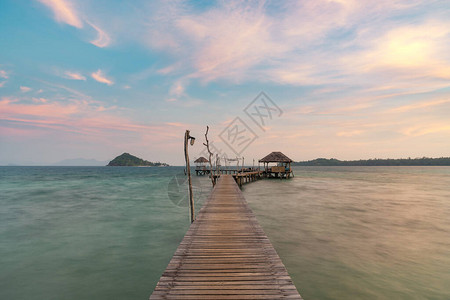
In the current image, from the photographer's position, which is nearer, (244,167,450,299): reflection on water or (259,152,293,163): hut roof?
(244,167,450,299): reflection on water

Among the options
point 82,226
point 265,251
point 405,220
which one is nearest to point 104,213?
point 82,226

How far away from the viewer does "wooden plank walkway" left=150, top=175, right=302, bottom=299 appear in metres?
3.48

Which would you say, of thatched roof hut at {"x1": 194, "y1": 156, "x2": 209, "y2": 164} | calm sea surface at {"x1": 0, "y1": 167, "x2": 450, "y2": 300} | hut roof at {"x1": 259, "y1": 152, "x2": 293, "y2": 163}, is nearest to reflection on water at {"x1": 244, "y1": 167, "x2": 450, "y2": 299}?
calm sea surface at {"x1": 0, "y1": 167, "x2": 450, "y2": 300}

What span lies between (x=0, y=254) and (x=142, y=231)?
545cm

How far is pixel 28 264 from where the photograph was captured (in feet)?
26.8

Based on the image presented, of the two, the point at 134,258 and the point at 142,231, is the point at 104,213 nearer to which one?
the point at 142,231

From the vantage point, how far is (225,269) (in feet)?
13.9

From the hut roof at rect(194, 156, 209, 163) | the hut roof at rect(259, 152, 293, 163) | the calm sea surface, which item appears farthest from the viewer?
the hut roof at rect(194, 156, 209, 163)

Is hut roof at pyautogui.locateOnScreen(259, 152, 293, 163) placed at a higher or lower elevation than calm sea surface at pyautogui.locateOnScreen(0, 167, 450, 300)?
higher

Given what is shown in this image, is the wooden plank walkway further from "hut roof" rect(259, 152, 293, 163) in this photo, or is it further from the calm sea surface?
"hut roof" rect(259, 152, 293, 163)

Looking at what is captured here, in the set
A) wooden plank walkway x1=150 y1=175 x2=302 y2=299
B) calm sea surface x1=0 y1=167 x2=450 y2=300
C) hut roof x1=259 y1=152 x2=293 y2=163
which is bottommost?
calm sea surface x1=0 y1=167 x2=450 y2=300

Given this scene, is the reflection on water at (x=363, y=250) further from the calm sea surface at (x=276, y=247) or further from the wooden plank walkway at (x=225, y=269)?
the wooden plank walkway at (x=225, y=269)

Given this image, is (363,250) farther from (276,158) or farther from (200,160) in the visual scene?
(200,160)

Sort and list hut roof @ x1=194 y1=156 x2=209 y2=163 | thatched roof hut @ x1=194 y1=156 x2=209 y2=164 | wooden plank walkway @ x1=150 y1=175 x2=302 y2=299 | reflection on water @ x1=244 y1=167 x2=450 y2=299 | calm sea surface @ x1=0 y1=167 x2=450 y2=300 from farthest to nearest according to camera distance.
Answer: hut roof @ x1=194 y1=156 x2=209 y2=163, thatched roof hut @ x1=194 y1=156 x2=209 y2=164, calm sea surface @ x1=0 y1=167 x2=450 y2=300, reflection on water @ x1=244 y1=167 x2=450 y2=299, wooden plank walkway @ x1=150 y1=175 x2=302 y2=299
